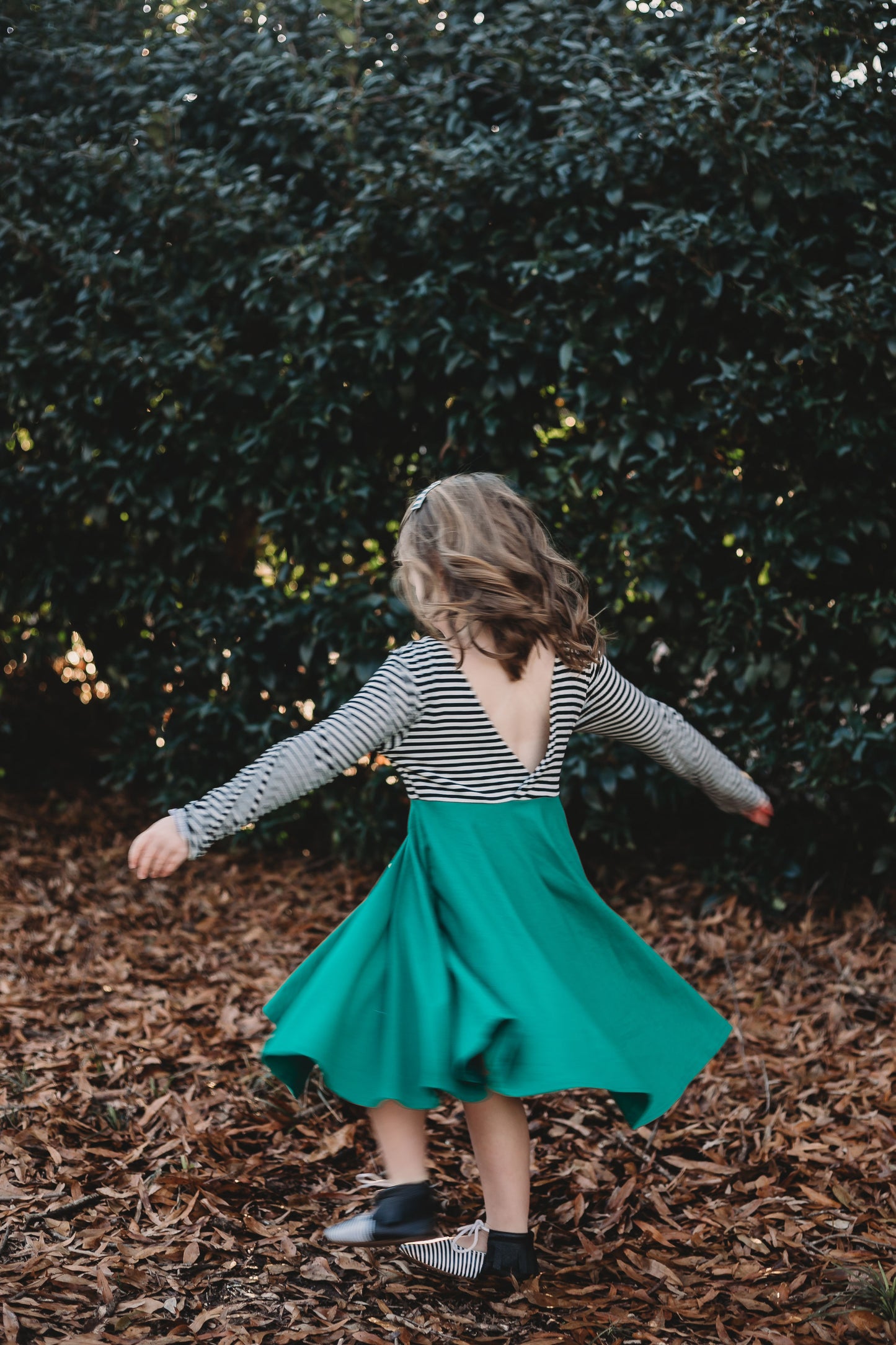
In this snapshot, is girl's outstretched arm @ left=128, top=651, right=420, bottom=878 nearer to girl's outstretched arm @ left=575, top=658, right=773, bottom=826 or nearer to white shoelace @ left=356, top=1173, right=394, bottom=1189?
girl's outstretched arm @ left=575, top=658, right=773, bottom=826

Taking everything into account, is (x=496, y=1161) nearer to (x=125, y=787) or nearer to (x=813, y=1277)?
(x=813, y=1277)

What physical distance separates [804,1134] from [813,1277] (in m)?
0.65

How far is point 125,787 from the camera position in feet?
19.8

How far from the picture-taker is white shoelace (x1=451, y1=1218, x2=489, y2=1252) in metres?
2.39

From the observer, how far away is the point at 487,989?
220cm

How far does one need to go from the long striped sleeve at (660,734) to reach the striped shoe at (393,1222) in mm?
1035

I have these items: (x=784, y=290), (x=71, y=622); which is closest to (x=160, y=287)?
(x=71, y=622)

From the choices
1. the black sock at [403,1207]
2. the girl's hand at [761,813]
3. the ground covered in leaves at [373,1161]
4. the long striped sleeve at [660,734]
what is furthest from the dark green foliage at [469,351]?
the black sock at [403,1207]

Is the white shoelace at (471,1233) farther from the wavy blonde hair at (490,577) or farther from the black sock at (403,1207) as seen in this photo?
the wavy blonde hair at (490,577)

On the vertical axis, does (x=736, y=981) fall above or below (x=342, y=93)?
below

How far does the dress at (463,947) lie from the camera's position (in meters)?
2.15

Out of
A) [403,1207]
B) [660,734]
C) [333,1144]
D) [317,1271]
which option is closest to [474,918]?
[403,1207]

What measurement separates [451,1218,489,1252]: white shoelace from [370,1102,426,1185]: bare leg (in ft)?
0.77

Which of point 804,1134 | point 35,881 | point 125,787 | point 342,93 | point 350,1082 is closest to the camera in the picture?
point 350,1082
